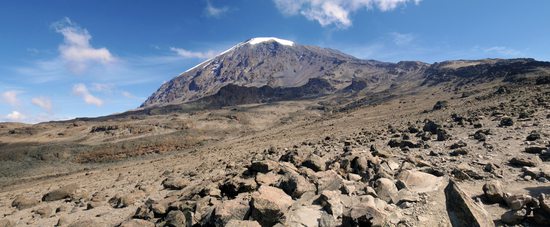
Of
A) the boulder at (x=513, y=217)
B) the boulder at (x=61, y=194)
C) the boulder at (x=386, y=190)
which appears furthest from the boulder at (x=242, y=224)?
the boulder at (x=61, y=194)

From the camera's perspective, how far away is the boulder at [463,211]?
6.70m

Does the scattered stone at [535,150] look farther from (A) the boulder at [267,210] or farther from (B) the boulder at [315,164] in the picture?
(A) the boulder at [267,210]

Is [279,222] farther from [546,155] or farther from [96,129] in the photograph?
[96,129]

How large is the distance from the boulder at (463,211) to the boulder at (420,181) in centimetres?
220

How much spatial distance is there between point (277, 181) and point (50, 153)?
5786 centimetres

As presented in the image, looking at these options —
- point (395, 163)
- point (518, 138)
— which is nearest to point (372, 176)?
point (395, 163)

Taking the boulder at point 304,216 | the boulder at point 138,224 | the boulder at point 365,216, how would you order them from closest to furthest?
the boulder at point 365,216 < the boulder at point 304,216 < the boulder at point 138,224

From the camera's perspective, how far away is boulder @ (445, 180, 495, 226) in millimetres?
6699

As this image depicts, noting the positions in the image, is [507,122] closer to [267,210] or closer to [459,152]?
[459,152]

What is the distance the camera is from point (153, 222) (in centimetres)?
992

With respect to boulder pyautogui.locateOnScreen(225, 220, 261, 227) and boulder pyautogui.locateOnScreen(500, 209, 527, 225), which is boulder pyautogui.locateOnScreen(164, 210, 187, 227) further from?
boulder pyautogui.locateOnScreen(500, 209, 527, 225)

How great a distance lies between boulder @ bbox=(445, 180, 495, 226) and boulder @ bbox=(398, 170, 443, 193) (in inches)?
86.4

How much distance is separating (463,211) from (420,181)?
10.6ft

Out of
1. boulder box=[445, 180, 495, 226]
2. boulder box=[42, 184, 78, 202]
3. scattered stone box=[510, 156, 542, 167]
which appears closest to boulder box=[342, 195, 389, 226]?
boulder box=[445, 180, 495, 226]
